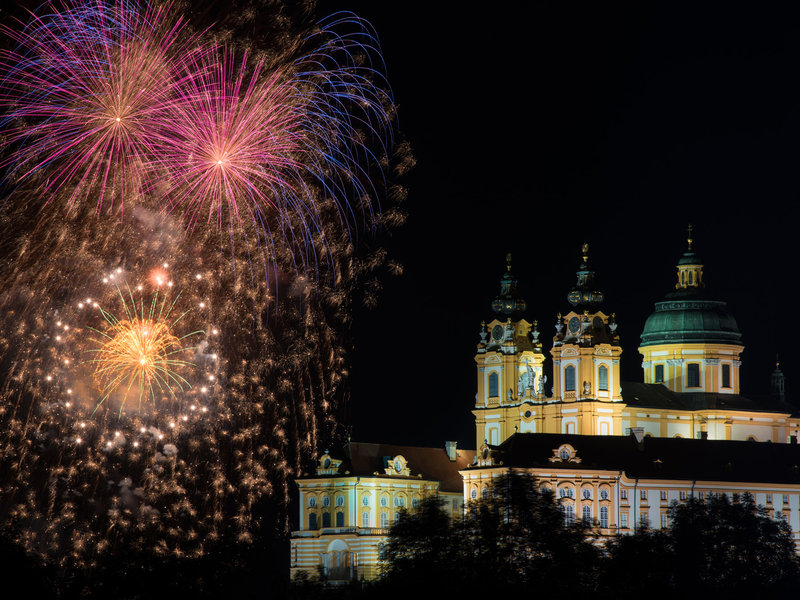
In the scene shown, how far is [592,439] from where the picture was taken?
121 meters

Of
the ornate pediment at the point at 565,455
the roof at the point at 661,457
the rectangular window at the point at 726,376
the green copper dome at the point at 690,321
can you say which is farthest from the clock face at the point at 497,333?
the ornate pediment at the point at 565,455

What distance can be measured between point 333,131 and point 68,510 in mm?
20932

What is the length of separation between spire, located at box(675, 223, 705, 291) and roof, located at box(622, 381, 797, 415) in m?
9.40

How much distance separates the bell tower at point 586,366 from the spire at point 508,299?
300 inches

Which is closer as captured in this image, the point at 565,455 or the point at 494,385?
the point at 565,455

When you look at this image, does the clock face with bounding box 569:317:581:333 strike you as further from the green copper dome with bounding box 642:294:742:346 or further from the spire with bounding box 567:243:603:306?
the green copper dome with bounding box 642:294:742:346

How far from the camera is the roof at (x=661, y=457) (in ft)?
385

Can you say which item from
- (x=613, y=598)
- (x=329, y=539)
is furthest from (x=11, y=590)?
(x=329, y=539)

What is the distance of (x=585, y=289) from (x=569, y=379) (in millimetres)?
6868

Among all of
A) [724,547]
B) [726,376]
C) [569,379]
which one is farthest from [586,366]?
[724,547]

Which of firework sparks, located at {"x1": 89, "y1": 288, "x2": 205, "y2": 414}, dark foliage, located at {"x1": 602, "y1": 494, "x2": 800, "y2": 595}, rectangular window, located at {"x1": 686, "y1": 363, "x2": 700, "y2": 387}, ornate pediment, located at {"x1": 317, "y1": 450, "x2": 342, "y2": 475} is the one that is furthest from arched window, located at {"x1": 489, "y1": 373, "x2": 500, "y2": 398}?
firework sparks, located at {"x1": 89, "y1": 288, "x2": 205, "y2": 414}

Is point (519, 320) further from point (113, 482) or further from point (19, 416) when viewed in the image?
point (19, 416)

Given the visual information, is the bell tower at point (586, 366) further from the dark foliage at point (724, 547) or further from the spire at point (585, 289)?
the dark foliage at point (724, 547)

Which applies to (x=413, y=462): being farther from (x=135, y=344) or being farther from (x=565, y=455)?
(x=135, y=344)
